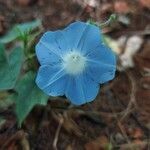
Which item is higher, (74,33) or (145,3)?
(74,33)

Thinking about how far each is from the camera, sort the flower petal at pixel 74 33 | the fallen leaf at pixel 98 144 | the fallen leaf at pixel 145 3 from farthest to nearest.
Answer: the fallen leaf at pixel 145 3 < the fallen leaf at pixel 98 144 < the flower petal at pixel 74 33

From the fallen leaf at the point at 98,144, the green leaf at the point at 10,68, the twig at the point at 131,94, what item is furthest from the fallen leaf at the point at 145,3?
the green leaf at the point at 10,68

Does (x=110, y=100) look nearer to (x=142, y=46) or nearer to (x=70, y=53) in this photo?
(x=142, y=46)

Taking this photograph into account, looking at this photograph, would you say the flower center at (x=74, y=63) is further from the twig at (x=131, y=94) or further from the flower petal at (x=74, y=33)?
the twig at (x=131, y=94)

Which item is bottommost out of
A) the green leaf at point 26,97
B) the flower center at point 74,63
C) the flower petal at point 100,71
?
the green leaf at point 26,97

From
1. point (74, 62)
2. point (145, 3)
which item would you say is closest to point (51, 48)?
point (74, 62)

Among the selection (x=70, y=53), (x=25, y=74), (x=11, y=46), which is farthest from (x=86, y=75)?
(x=11, y=46)

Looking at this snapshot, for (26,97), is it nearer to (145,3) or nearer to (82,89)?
(82,89)

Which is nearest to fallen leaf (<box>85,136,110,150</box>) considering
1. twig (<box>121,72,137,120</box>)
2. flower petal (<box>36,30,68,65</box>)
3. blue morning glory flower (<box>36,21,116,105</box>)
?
twig (<box>121,72,137,120</box>)
